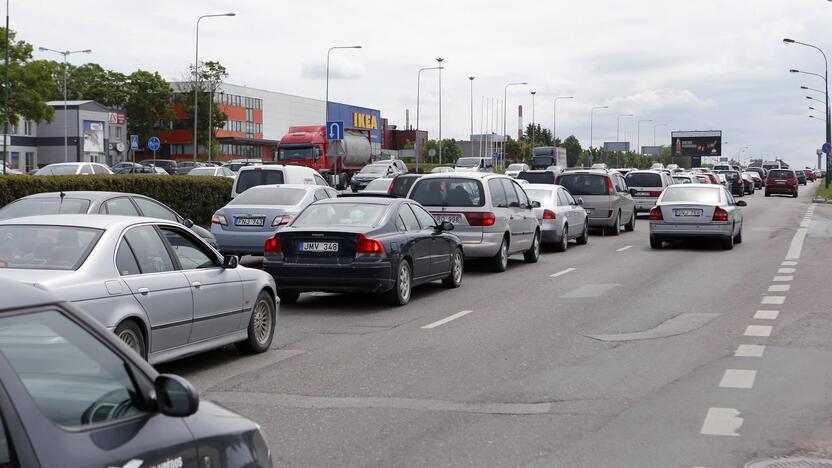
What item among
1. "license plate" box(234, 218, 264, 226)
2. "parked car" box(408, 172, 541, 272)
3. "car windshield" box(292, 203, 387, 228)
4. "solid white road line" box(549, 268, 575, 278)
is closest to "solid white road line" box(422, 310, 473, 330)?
"car windshield" box(292, 203, 387, 228)

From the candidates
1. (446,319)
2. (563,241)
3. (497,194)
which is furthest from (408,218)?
(563,241)

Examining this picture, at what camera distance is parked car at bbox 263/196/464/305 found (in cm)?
1374

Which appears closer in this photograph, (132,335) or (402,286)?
(132,335)

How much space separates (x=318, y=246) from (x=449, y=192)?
18.4 ft

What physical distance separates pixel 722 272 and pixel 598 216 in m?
10.8

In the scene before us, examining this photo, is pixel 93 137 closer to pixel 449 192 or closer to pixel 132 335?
pixel 449 192

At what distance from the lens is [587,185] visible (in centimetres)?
2938

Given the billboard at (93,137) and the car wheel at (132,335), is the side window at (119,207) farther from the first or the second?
the billboard at (93,137)

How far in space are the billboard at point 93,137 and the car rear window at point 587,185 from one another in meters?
75.6

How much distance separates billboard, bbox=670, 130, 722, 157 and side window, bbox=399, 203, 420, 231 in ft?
400

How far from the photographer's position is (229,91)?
121812 mm

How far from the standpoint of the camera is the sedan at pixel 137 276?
810 centimetres

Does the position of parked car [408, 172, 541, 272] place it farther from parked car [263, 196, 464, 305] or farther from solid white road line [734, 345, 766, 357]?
solid white road line [734, 345, 766, 357]

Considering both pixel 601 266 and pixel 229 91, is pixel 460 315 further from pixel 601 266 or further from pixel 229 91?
pixel 229 91
